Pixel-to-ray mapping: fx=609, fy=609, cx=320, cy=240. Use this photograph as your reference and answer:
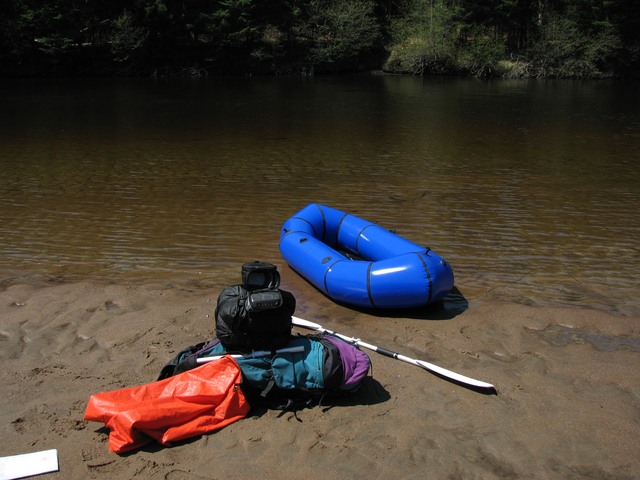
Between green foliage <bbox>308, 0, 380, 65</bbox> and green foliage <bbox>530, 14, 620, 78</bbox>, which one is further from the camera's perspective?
green foliage <bbox>308, 0, 380, 65</bbox>

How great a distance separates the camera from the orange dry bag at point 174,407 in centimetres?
337

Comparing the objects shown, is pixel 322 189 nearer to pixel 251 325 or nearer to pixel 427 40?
pixel 251 325

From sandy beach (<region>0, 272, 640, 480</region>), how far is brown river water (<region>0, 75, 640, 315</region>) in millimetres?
779

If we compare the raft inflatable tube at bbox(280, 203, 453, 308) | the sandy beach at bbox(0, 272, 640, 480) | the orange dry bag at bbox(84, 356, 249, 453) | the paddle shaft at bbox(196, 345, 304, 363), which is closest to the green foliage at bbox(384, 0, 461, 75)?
the raft inflatable tube at bbox(280, 203, 453, 308)

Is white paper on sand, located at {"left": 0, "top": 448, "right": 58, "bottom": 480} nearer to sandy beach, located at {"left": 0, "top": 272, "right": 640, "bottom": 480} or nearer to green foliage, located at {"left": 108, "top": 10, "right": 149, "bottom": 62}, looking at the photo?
sandy beach, located at {"left": 0, "top": 272, "right": 640, "bottom": 480}

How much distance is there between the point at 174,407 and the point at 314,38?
35195mm

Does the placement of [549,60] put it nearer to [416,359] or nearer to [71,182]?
[71,182]

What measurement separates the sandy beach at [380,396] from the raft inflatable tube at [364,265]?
209 millimetres

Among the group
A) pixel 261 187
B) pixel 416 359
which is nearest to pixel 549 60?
pixel 261 187

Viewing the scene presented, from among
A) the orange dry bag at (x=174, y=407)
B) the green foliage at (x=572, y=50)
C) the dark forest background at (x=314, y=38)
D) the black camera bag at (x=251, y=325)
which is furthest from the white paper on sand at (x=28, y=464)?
the green foliage at (x=572, y=50)

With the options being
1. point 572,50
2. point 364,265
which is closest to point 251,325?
point 364,265

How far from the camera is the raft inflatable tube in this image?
5219 mm

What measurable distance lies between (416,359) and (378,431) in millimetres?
984

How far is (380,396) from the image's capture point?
3.96 m
